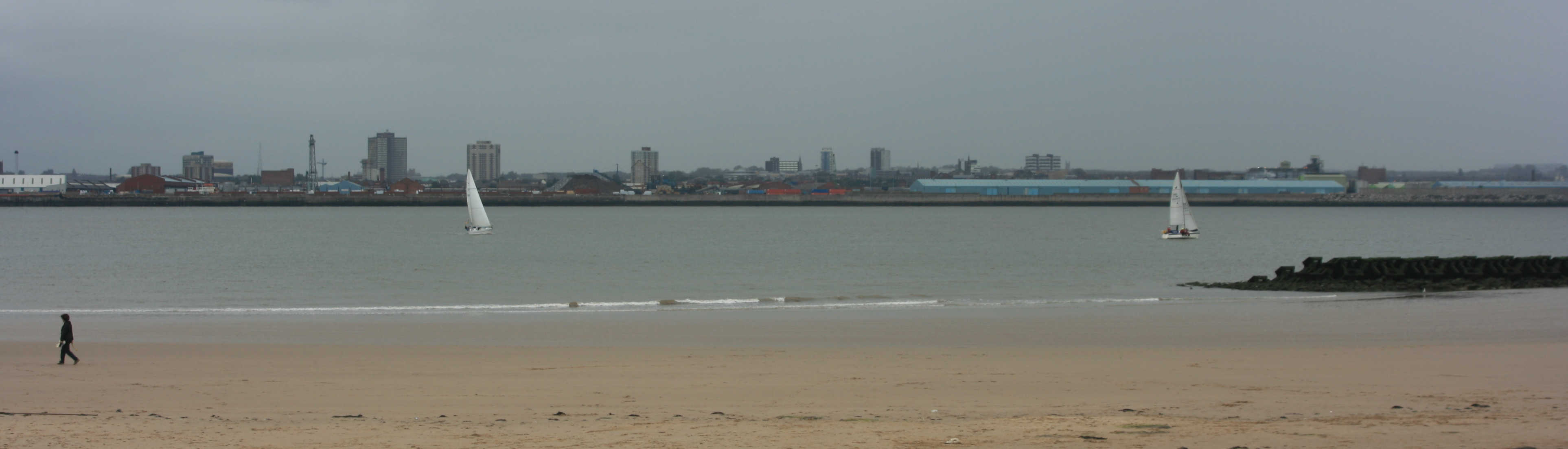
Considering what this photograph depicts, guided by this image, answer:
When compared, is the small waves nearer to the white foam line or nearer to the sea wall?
the white foam line

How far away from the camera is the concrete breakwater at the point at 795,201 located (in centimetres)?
14012

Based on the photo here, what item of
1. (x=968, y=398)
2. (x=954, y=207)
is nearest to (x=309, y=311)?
(x=968, y=398)

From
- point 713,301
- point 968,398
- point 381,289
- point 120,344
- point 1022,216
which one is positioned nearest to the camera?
point 968,398

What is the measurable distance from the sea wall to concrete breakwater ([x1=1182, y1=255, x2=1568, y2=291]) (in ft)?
379

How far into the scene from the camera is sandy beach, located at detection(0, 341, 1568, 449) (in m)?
8.30

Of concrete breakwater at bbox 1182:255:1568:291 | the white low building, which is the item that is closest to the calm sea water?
concrete breakwater at bbox 1182:255:1568:291

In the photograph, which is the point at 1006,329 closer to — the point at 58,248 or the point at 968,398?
the point at 968,398

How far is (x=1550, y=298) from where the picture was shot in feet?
75.9

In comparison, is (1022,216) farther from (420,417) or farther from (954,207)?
(420,417)

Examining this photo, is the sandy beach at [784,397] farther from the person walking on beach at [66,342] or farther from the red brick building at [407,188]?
the red brick building at [407,188]

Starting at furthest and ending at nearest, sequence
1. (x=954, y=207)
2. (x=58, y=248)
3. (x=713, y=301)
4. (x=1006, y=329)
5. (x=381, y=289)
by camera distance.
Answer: (x=954, y=207) < (x=58, y=248) < (x=381, y=289) < (x=713, y=301) < (x=1006, y=329)

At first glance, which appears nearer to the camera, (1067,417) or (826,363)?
(1067,417)

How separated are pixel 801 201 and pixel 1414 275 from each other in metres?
123

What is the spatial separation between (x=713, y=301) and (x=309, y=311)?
8.32 meters
